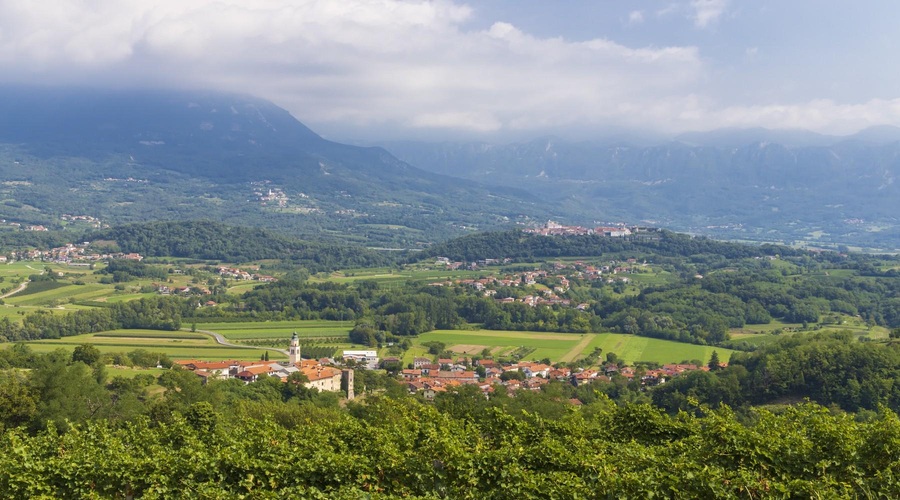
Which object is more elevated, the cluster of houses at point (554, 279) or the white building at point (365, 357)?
the cluster of houses at point (554, 279)

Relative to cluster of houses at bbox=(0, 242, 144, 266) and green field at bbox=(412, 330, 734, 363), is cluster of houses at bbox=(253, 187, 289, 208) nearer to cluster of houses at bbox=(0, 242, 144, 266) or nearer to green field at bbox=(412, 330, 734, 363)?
cluster of houses at bbox=(0, 242, 144, 266)

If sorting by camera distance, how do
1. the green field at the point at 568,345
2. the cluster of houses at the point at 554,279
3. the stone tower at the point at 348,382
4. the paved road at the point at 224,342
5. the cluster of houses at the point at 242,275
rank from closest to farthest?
1. the stone tower at the point at 348,382
2. the green field at the point at 568,345
3. the paved road at the point at 224,342
4. the cluster of houses at the point at 554,279
5. the cluster of houses at the point at 242,275

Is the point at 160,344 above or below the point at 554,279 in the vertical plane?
below

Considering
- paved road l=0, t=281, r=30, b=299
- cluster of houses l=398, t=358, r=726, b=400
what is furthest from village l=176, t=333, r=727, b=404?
paved road l=0, t=281, r=30, b=299

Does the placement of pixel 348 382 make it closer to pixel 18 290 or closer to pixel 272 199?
pixel 18 290

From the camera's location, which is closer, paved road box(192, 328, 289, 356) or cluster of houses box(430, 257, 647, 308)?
paved road box(192, 328, 289, 356)

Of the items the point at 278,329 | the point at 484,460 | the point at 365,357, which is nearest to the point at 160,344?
the point at 278,329

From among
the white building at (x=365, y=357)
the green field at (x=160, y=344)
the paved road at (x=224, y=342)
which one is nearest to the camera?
the green field at (x=160, y=344)

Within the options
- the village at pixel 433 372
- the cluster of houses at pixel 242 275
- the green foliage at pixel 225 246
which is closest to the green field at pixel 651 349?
the village at pixel 433 372

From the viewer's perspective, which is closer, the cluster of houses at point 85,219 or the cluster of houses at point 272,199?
the cluster of houses at point 85,219

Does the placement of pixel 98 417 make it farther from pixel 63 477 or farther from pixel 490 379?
pixel 490 379

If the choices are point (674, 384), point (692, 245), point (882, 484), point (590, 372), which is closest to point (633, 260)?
point (692, 245)

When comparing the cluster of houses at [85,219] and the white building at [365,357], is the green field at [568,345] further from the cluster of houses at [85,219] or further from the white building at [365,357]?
the cluster of houses at [85,219]
